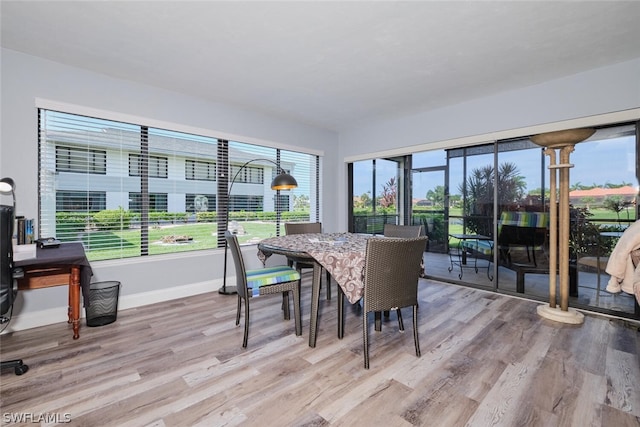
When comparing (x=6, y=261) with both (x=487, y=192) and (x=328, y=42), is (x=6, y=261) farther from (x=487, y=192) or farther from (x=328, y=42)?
(x=487, y=192)

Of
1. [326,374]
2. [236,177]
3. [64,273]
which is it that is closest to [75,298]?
[64,273]

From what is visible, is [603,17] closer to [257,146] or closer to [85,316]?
[257,146]

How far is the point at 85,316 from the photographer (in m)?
2.97

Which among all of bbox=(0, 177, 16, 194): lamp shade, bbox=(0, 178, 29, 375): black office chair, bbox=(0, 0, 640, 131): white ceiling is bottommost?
bbox=(0, 178, 29, 375): black office chair

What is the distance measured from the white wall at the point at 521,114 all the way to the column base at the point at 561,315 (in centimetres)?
198

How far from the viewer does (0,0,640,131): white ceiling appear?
2105mm

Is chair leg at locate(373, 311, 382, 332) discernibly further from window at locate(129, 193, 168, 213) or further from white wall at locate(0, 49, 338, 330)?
window at locate(129, 193, 168, 213)

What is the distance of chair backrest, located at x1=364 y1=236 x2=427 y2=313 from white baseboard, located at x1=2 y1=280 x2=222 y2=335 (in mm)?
2615

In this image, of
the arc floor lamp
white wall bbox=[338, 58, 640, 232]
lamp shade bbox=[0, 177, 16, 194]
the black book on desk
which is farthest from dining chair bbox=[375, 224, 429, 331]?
lamp shade bbox=[0, 177, 16, 194]

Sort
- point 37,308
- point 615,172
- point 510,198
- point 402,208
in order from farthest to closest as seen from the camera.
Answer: point 402,208, point 510,198, point 615,172, point 37,308

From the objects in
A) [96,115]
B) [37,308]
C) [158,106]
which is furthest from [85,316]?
[158,106]

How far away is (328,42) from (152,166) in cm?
253

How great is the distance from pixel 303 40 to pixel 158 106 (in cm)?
209

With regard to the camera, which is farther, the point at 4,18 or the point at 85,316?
the point at 85,316
